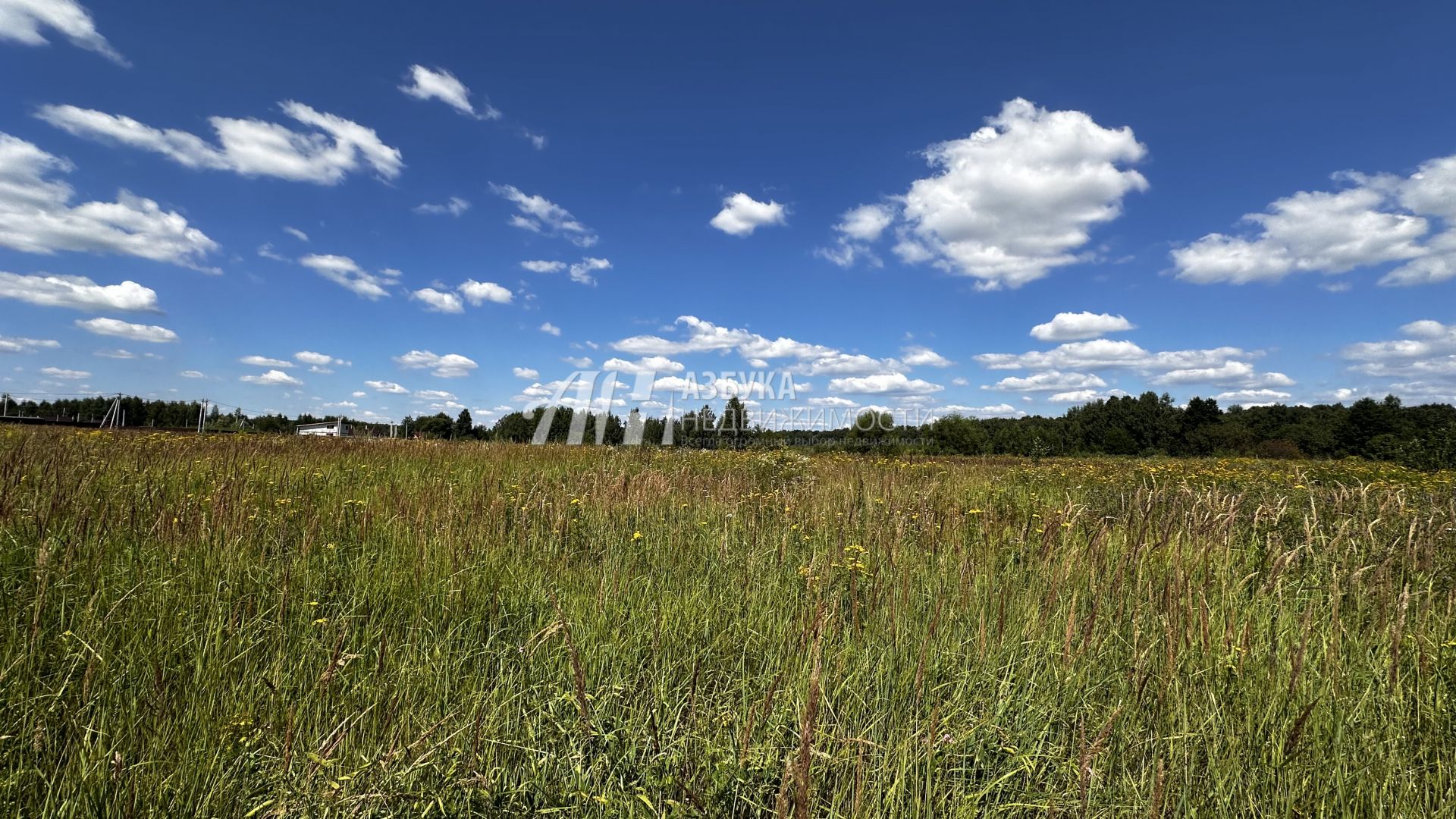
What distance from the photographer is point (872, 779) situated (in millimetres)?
1548

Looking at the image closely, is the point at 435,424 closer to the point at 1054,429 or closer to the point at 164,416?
the point at 164,416

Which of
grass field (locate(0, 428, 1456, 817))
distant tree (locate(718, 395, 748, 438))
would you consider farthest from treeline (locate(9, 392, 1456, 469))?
grass field (locate(0, 428, 1456, 817))

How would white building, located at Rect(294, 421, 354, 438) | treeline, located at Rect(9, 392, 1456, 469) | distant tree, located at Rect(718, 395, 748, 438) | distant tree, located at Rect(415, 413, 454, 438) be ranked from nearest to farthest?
white building, located at Rect(294, 421, 354, 438) → treeline, located at Rect(9, 392, 1456, 469) → distant tree, located at Rect(718, 395, 748, 438) → distant tree, located at Rect(415, 413, 454, 438)

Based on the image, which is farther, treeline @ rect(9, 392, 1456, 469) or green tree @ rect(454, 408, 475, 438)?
green tree @ rect(454, 408, 475, 438)

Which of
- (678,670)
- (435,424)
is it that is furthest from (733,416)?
(435,424)

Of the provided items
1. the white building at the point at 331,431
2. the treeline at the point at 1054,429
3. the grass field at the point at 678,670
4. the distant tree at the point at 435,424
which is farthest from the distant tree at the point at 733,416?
the distant tree at the point at 435,424

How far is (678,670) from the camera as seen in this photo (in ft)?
7.28

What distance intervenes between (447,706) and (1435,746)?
3.18 meters

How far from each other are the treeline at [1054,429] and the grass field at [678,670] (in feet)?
30.1

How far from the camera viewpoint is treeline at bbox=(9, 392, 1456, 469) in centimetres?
1995

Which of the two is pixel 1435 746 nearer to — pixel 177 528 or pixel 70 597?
pixel 70 597

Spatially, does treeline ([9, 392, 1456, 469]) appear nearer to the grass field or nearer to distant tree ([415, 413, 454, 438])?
distant tree ([415, 413, 454, 438])

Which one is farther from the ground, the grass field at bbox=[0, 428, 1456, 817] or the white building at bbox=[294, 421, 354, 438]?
the white building at bbox=[294, 421, 354, 438]

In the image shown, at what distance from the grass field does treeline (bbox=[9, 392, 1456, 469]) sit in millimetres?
9178
